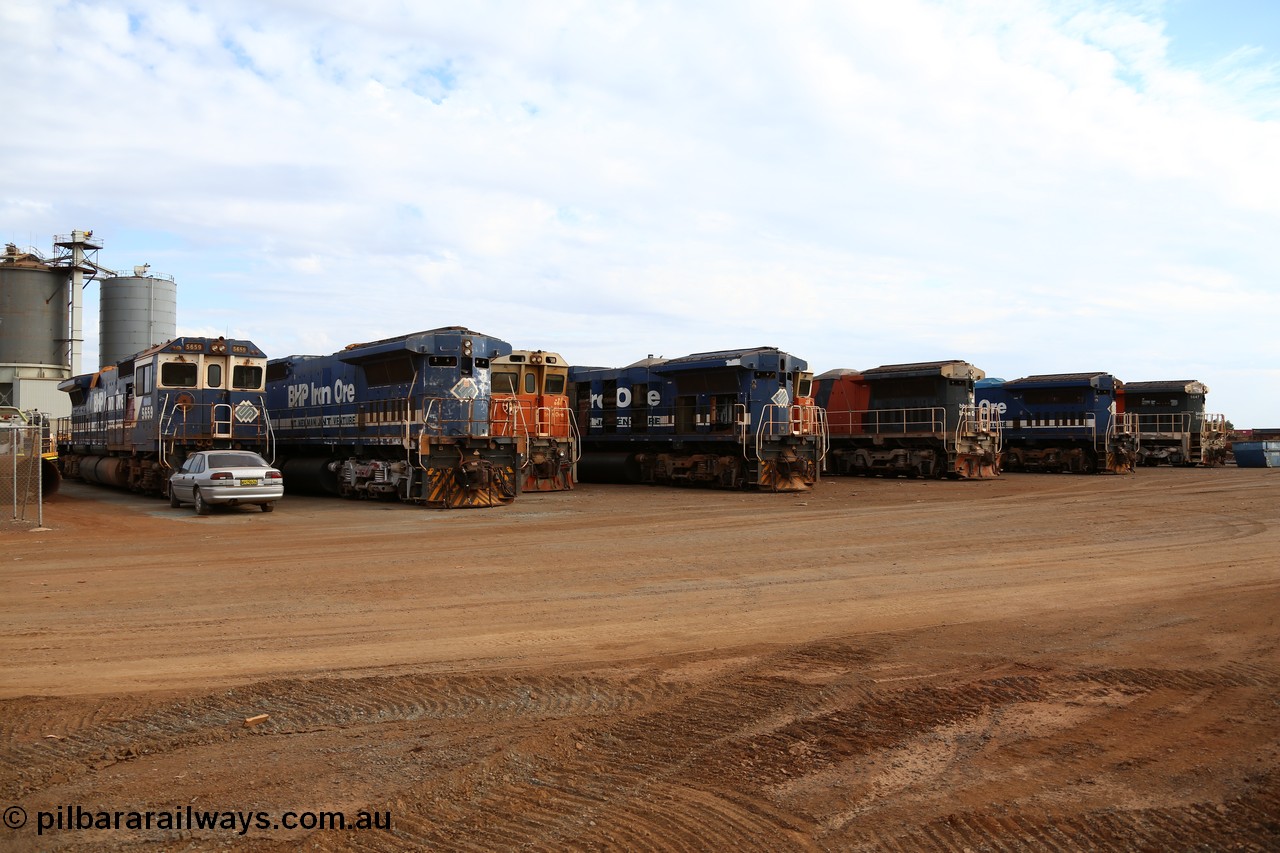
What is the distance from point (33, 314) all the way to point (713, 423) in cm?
4702

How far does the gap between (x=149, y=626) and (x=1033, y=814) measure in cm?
805

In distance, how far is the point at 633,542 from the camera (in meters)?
15.7

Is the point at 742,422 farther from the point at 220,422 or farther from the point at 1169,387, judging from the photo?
the point at 1169,387

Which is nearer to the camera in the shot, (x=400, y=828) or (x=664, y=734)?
(x=400, y=828)

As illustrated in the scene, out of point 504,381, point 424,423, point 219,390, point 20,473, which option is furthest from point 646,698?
point 219,390

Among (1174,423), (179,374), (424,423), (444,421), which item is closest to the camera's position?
(424,423)

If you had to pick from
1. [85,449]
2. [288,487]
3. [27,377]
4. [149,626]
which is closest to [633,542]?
[149,626]

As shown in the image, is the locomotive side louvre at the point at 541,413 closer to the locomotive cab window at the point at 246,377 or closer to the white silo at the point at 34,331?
the locomotive cab window at the point at 246,377

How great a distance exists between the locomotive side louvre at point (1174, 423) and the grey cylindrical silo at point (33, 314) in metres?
60.4

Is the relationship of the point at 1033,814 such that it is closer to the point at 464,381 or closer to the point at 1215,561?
the point at 1215,561

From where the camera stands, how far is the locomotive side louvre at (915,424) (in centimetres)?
3375

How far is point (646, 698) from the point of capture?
21.8 feet

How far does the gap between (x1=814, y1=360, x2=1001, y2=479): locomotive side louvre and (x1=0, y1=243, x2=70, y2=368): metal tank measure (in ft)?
157

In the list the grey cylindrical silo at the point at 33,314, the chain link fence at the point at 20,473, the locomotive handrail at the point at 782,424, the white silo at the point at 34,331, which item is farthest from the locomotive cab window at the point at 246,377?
the grey cylindrical silo at the point at 33,314
